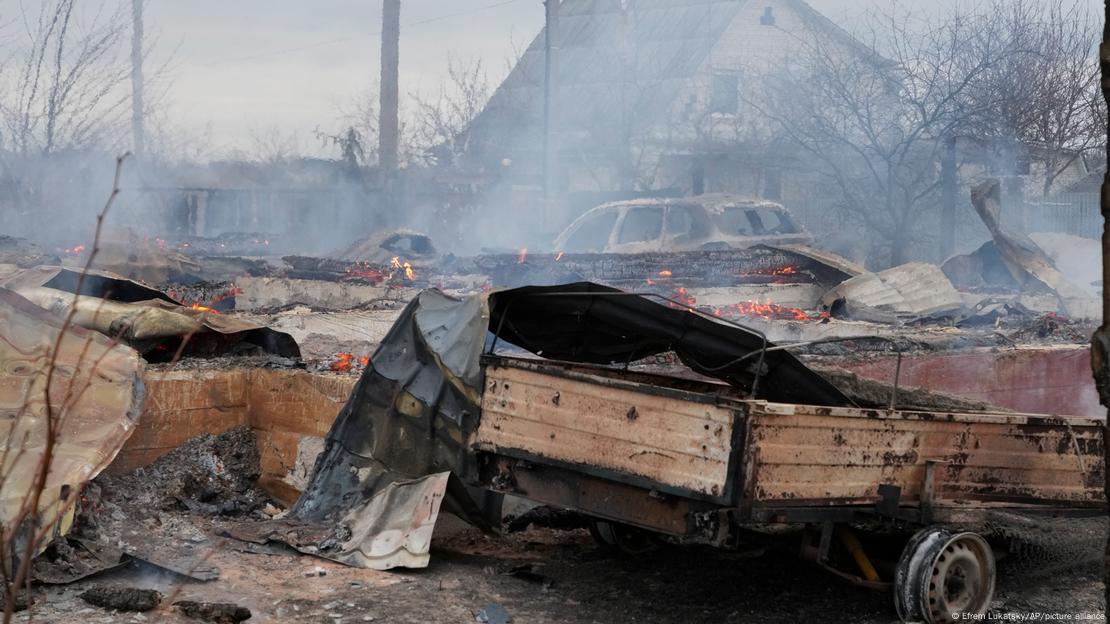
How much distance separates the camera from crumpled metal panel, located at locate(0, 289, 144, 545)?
5.96 m

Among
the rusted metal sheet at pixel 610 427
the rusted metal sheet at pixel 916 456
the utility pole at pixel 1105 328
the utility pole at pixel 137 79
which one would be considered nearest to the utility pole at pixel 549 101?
the utility pole at pixel 137 79

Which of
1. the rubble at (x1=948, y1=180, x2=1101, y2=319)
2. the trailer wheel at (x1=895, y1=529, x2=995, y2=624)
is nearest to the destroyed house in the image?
the rubble at (x1=948, y1=180, x2=1101, y2=319)

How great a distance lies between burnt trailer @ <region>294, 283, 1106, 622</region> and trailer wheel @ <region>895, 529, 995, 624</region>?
0.03 ft

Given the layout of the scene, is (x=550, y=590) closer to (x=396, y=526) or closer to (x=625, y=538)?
(x=625, y=538)

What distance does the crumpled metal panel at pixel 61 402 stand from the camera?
596 cm

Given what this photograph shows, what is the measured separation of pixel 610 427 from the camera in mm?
5695

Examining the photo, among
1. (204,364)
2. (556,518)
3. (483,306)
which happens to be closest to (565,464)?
(483,306)

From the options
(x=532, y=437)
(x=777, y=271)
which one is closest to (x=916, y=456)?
(x=532, y=437)

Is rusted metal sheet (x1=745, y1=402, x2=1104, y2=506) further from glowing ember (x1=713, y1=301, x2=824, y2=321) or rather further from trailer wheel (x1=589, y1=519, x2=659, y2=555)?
glowing ember (x1=713, y1=301, x2=824, y2=321)

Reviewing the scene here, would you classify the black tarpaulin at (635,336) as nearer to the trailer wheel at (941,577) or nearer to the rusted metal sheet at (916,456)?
the rusted metal sheet at (916,456)

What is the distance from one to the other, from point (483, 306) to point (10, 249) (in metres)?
11.1

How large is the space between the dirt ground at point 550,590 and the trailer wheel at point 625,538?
0.09 m

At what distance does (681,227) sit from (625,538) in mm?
11084

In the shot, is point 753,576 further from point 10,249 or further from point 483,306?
point 10,249
